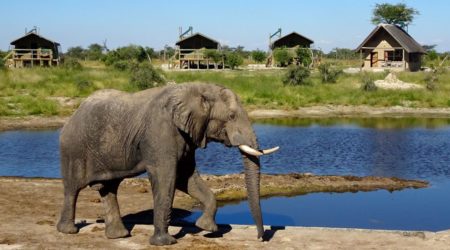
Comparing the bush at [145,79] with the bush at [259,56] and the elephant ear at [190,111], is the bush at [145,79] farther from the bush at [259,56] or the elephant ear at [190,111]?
the bush at [259,56]

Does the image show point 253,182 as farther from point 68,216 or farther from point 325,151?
point 325,151

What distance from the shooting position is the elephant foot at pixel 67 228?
953 cm

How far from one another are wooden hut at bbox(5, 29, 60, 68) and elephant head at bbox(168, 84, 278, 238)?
4816cm

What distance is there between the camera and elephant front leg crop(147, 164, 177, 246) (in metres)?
8.59

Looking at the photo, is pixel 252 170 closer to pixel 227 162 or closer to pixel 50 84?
pixel 227 162

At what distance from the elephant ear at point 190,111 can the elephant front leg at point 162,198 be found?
0.54 m

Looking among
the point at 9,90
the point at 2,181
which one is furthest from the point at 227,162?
the point at 9,90

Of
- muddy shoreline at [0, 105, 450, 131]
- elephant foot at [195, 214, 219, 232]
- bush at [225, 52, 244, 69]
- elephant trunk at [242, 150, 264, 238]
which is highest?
bush at [225, 52, 244, 69]

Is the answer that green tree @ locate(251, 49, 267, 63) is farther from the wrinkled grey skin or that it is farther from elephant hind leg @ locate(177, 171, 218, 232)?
elephant hind leg @ locate(177, 171, 218, 232)

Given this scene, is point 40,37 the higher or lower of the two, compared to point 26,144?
higher

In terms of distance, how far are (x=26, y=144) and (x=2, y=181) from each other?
360 inches

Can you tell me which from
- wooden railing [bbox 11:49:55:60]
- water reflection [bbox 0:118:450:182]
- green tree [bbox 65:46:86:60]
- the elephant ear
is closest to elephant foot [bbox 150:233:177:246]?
the elephant ear

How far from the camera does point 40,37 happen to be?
56.7m

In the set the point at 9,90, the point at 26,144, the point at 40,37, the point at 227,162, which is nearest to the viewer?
the point at 227,162
